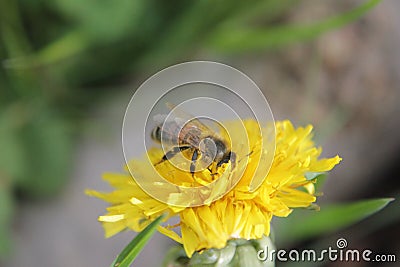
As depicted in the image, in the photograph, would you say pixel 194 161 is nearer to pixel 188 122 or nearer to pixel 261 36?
pixel 188 122

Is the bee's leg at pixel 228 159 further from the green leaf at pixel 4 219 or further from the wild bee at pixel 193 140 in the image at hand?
the green leaf at pixel 4 219

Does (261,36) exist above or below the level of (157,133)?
above

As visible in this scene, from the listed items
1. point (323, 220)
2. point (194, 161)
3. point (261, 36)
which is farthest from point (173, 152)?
point (261, 36)

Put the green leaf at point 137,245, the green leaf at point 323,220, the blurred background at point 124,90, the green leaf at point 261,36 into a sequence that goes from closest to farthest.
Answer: the green leaf at point 137,245
the green leaf at point 323,220
the green leaf at point 261,36
the blurred background at point 124,90

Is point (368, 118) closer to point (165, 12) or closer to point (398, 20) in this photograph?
point (398, 20)

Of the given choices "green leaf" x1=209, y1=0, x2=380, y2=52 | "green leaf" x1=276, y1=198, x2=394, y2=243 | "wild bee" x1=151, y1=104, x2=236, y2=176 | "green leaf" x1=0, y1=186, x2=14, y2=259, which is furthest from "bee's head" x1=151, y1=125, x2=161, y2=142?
"green leaf" x1=0, y1=186, x2=14, y2=259

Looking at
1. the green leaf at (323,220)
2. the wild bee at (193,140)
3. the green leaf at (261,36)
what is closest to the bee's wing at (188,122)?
the wild bee at (193,140)
